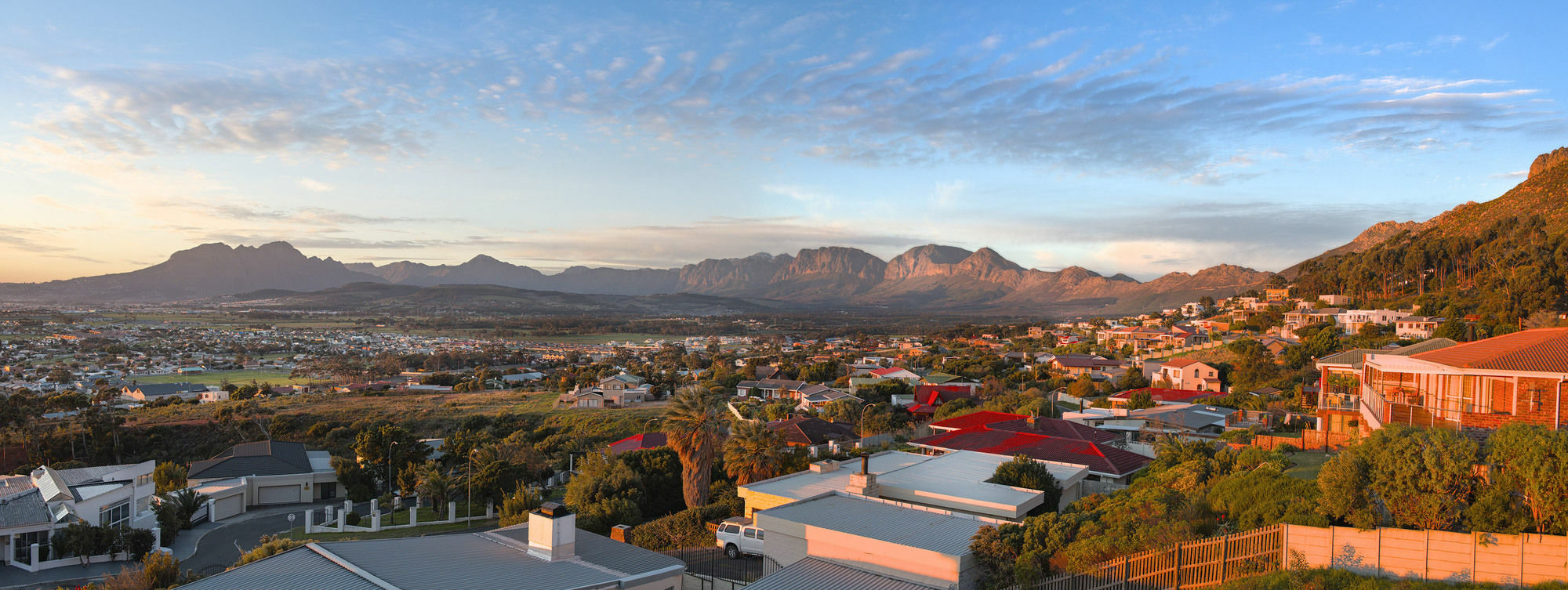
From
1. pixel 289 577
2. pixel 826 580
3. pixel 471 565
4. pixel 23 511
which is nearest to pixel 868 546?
pixel 826 580

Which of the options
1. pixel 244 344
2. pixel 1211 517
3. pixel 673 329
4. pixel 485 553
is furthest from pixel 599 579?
pixel 673 329

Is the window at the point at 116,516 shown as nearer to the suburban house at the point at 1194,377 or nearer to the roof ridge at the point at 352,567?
the roof ridge at the point at 352,567

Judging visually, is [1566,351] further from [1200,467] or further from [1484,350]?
[1200,467]

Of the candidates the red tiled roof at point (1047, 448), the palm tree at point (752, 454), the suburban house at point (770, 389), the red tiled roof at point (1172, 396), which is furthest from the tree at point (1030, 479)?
the suburban house at point (770, 389)

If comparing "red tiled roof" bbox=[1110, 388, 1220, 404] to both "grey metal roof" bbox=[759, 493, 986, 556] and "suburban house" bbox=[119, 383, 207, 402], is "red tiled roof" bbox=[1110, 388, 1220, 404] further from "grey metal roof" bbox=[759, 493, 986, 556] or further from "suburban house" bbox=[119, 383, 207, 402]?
"suburban house" bbox=[119, 383, 207, 402]

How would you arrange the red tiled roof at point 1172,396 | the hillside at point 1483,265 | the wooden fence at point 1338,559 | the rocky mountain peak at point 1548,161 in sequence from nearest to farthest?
the wooden fence at point 1338,559
the red tiled roof at point 1172,396
the hillside at point 1483,265
the rocky mountain peak at point 1548,161
